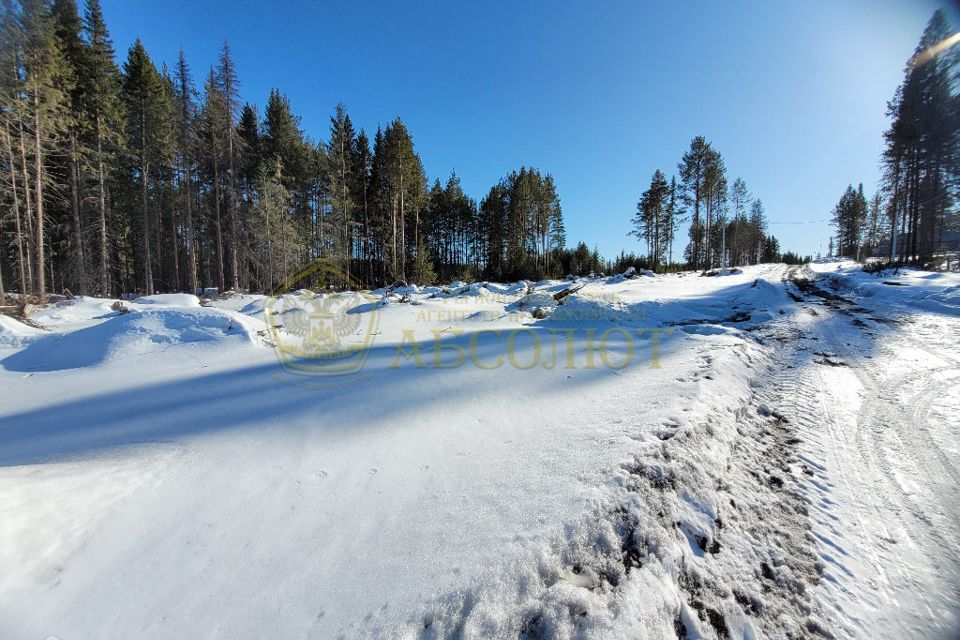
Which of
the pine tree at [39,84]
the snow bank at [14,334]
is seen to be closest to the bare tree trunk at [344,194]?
the pine tree at [39,84]

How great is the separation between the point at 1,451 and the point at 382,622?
3650 mm

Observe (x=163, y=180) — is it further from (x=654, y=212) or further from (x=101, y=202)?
(x=654, y=212)

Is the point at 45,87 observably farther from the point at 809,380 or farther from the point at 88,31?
the point at 809,380

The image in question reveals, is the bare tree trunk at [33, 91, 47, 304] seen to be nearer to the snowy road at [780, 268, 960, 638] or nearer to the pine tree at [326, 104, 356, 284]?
the pine tree at [326, 104, 356, 284]

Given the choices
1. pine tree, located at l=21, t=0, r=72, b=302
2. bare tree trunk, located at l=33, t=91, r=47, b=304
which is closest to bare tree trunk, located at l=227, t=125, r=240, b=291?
pine tree, located at l=21, t=0, r=72, b=302

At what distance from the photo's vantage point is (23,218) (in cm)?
1630

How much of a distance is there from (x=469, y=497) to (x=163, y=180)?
30834mm

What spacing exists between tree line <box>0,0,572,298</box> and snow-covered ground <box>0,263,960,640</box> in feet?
53.8

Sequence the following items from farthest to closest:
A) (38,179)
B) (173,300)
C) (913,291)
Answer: (38,179) → (173,300) → (913,291)

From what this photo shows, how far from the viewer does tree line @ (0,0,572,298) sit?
1357 centimetres

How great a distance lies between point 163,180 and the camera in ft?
72.7

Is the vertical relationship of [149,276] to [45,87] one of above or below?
below

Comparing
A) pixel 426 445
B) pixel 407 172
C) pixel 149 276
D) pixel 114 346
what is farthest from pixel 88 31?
pixel 426 445

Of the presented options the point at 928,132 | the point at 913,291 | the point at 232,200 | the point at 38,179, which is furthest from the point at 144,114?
the point at 928,132
